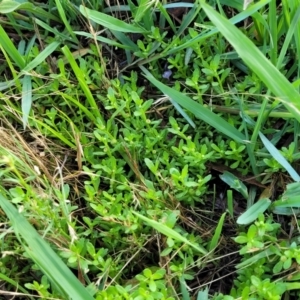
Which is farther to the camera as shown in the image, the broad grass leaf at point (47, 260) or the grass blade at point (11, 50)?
the grass blade at point (11, 50)

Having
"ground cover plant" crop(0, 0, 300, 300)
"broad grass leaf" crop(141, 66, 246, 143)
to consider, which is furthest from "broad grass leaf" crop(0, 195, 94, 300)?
"broad grass leaf" crop(141, 66, 246, 143)

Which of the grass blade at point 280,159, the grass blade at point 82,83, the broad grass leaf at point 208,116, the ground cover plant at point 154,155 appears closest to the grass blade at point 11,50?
the ground cover plant at point 154,155

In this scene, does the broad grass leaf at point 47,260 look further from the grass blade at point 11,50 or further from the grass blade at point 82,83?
the grass blade at point 11,50

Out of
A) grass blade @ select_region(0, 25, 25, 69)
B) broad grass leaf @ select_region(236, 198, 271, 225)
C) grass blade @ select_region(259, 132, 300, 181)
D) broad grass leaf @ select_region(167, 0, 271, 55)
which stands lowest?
broad grass leaf @ select_region(236, 198, 271, 225)

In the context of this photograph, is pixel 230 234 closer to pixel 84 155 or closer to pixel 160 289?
pixel 160 289

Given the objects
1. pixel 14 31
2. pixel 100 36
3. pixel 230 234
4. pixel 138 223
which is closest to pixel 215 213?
pixel 230 234

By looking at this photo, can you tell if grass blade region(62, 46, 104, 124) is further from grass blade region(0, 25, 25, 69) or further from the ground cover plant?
grass blade region(0, 25, 25, 69)

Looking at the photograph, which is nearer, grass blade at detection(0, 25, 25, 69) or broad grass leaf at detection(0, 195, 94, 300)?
broad grass leaf at detection(0, 195, 94, 300)
